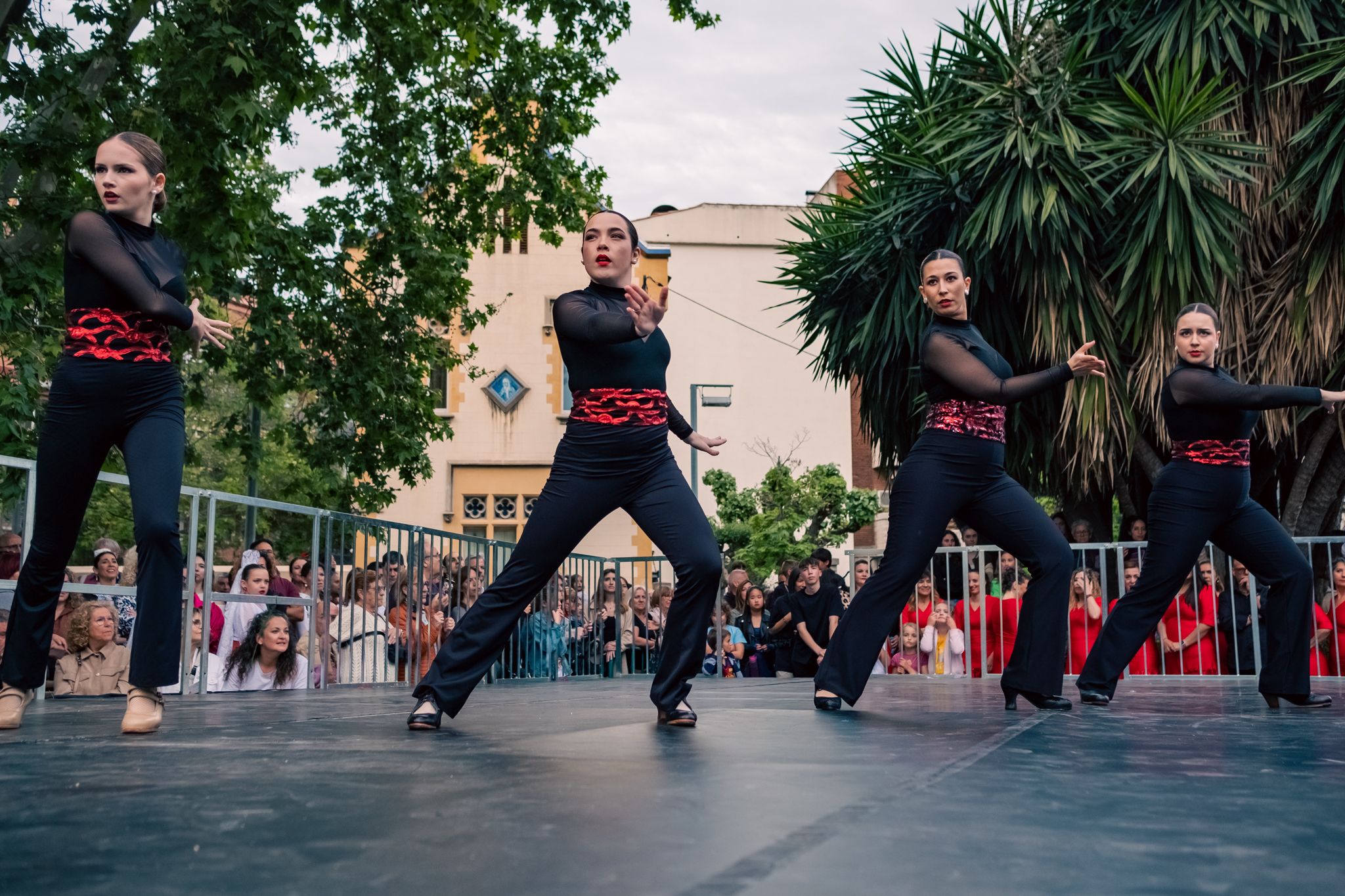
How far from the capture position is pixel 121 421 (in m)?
3.59

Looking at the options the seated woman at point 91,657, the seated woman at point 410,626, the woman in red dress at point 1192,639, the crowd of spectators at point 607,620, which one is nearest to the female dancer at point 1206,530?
the crowd of spectators at point 607,620

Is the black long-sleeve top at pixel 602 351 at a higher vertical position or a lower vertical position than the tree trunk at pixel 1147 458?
lower

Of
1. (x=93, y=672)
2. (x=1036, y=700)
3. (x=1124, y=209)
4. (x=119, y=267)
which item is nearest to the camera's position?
(x=119, y=267)

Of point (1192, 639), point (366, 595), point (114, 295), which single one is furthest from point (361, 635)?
point (1192, 639)

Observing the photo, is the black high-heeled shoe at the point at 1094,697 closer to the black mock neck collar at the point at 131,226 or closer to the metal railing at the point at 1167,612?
the black mock neck collar at the point at 131,226

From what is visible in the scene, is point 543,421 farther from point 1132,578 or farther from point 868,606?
point 868,606

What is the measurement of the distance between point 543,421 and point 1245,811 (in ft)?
98.0

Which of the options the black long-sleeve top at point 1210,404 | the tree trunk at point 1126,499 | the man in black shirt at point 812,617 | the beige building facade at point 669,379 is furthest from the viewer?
the beige building facade at point 669,379

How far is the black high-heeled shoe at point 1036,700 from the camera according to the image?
4.77 m

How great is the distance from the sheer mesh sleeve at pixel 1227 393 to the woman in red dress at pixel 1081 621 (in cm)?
503

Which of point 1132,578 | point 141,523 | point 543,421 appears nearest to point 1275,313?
point 1132,578

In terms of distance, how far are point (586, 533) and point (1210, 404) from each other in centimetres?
261

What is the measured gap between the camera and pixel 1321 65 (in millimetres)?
Answer: 11742

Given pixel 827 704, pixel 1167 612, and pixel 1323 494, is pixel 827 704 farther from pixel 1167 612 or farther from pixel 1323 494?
pixel 1323 494
